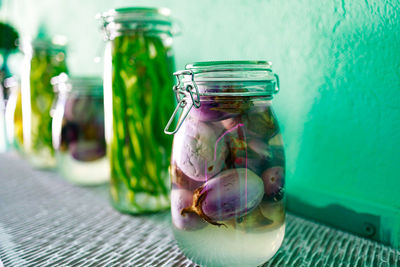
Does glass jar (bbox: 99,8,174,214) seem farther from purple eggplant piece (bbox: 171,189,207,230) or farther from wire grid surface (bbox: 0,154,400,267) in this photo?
purple eggplant piece (bbox: 171,189,207,230)

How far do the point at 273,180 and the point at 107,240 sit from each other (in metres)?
0.25

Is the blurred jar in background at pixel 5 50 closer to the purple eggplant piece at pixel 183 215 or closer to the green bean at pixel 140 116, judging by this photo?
the green bean at pixel 140 116

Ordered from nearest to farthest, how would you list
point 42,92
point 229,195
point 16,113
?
point 229,195 < point 42,92 < point 16,113

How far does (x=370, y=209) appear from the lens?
1.52ft

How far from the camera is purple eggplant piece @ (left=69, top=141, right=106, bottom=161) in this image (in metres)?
0.71

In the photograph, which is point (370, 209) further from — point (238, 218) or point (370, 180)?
point (238, 218)

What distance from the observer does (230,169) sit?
1.23 ft

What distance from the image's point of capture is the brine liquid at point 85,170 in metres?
0.72

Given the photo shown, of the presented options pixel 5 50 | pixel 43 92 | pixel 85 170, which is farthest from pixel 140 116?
pixel 5 50

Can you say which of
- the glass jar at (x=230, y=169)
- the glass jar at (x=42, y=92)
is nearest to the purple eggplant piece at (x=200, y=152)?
the glass jar at (x=230, y=169)

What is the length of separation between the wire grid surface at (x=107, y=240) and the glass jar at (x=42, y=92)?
8.6 inches

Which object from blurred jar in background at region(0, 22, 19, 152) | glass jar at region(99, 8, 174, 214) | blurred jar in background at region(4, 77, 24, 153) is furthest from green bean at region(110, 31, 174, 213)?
blurred jar in background at region(0, 22, 19, 152)

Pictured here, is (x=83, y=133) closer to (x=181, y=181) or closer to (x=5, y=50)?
(x=181, y=181)

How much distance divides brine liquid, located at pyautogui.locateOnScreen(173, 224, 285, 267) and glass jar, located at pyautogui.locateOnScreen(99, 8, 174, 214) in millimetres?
195
